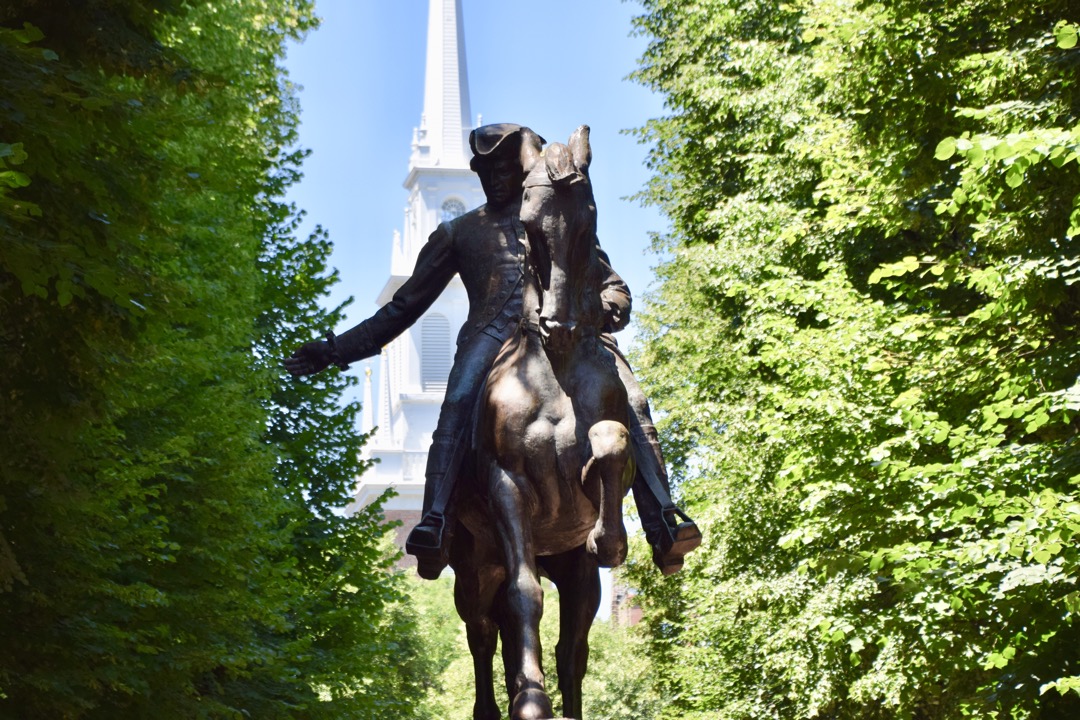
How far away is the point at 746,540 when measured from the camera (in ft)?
80.6

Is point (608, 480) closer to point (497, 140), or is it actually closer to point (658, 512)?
point (658, 512)

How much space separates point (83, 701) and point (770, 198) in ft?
50.0

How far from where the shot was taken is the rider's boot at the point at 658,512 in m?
8.34

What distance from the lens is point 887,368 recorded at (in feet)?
57.2

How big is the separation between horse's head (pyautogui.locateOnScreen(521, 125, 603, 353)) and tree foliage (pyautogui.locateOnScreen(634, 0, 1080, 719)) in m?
4.41

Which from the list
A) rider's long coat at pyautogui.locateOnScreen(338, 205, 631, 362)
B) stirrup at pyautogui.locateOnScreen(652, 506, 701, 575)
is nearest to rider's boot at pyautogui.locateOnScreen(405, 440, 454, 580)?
rider's long coat at pyautogui.locateOnScreen(338, 205, 631, 362)

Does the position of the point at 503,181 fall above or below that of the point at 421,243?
below

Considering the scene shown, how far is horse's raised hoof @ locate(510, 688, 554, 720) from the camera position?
297 inches

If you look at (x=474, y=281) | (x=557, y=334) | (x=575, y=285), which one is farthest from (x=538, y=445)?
(x=474, y=281)

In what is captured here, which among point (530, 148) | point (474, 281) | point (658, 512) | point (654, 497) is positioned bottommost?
point (658, 512)

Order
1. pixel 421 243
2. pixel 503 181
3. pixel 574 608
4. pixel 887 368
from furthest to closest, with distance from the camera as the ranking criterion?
pixel 421 243, pixel 887 368, pixel 503 181, pixel 574 608

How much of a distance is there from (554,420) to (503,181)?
5.56ft

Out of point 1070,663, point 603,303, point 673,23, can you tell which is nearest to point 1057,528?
point 1070,663

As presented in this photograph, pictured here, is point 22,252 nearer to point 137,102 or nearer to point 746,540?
point 137,102
